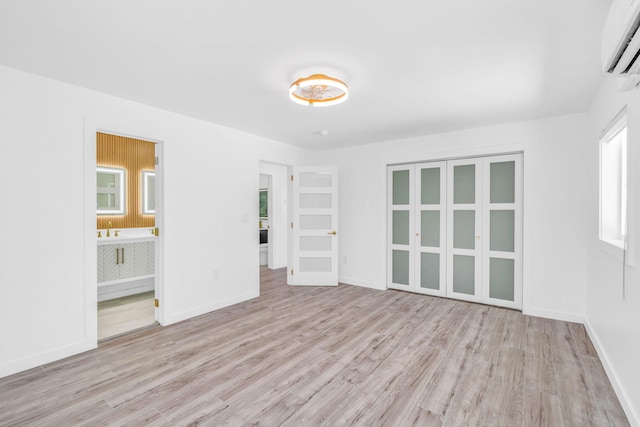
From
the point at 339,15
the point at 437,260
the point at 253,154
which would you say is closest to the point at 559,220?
the point at 437,260

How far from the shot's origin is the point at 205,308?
3.87 metres

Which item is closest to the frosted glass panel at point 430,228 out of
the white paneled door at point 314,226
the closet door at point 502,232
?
the closet door at point 502,232

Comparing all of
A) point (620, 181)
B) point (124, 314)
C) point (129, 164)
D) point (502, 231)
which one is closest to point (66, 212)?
point (124, 314)

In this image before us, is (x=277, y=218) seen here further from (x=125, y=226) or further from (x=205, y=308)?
(x=205, y=308)

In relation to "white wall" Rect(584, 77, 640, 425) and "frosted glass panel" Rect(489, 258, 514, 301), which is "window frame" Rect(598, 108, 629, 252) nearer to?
"white wall" Rect(584, 77, 640, 425)

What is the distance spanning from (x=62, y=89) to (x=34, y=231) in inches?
50.2

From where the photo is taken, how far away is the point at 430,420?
192cm

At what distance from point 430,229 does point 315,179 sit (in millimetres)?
2085

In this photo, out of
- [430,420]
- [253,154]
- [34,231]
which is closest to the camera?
[430,420]

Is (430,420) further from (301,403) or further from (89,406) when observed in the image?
(89,406)

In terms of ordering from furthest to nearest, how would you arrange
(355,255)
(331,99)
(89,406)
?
1. (355,255)
2. (331,99)
3. (89,406)

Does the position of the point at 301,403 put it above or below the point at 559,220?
below

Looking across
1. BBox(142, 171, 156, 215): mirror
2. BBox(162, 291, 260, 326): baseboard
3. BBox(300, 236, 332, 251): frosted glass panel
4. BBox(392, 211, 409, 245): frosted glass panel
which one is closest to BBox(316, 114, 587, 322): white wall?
BBox(392, 211, 409, 245): frosted glass panel

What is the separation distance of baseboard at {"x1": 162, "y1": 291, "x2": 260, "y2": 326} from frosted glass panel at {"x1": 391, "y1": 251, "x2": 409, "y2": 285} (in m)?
2.26
